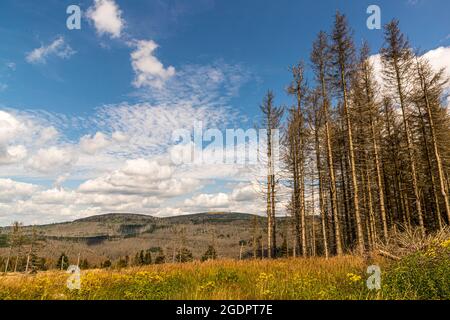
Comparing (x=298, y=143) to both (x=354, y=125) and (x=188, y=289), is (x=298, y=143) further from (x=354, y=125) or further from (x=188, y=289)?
(x=188, y=289)

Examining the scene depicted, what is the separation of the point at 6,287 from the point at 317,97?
18.7 metres

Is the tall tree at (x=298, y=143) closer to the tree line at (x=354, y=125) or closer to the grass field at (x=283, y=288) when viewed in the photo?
the tree line at (x=354, y=125)

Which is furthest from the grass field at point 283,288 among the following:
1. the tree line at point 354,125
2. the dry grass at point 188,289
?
the tree line at point 354,125

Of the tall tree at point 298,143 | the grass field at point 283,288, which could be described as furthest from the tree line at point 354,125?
→ the grass field at point 283,288

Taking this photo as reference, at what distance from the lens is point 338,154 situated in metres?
24.0

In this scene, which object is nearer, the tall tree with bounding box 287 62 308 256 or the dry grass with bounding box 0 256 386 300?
the dry grass with bounding box 0 256 386 300

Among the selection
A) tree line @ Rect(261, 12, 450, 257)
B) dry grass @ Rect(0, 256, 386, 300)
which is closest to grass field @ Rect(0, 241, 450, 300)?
dry grass @ Rect(0, 256, 386, 300)

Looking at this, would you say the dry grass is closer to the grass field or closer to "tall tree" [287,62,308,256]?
the grass field

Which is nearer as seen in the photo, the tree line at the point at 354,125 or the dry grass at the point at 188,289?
the dry grass at the point at 188,289

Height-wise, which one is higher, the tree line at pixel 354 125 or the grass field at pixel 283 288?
the tree line at pixel 354 125

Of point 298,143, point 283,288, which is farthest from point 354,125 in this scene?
point 283,288

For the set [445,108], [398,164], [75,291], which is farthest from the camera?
[398,164]
